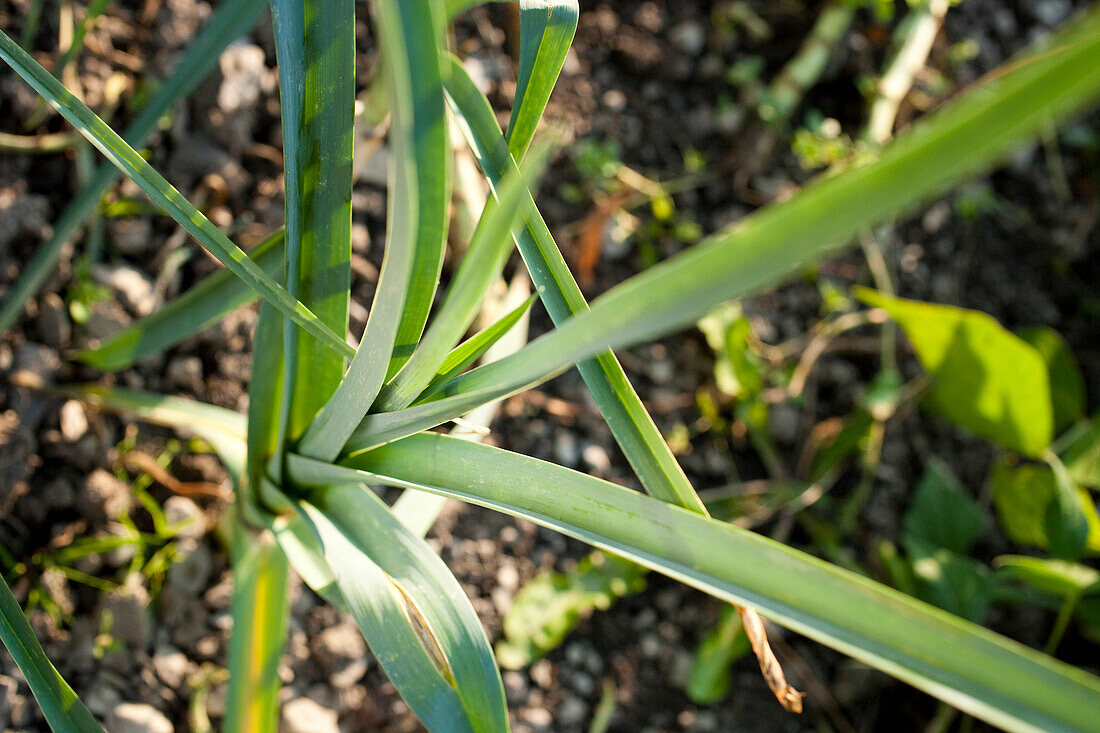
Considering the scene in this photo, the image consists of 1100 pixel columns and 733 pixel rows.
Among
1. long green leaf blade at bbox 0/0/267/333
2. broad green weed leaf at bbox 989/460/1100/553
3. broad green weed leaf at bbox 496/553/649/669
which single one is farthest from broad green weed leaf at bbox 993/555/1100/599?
long green leaf blade at bbox 0/0/267/333

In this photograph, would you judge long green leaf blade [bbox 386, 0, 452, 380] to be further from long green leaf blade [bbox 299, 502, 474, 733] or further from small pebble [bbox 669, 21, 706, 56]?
small pebble [bbox 669, 21, 706, 56]

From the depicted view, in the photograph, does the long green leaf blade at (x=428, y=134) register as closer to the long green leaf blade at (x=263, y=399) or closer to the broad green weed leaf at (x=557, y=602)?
the long green leaf blade at (x=263, y=399)

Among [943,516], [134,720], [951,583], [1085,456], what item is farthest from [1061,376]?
[134,720]

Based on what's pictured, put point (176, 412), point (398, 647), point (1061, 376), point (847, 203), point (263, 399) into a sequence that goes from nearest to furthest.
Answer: point (847, 203) < point (398, 647) < point (263, 399) < point (176, 412) < point (1061, 376)

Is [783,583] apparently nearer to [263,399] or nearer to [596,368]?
[596,368]

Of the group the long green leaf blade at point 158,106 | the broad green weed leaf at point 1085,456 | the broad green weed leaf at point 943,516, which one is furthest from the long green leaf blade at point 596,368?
the broad green weed leaf at point 1085,456

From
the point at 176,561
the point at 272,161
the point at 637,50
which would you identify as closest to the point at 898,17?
the point at 637,50
